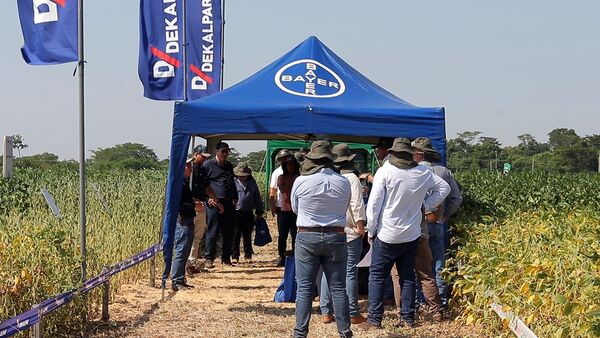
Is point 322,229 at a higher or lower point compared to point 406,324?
higher

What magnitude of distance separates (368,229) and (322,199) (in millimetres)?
963

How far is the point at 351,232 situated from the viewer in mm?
7988

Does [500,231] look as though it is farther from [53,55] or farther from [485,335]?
[53,55]

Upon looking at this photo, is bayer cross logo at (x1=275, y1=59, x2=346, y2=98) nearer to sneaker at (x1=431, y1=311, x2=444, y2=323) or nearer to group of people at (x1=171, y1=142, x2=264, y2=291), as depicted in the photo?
group of people at (x1=171, y1=142, x2=264, y2=291)

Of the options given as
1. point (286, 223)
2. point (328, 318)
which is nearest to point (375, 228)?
point (328, 318)

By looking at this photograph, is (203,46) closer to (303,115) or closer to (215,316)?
(303,115)

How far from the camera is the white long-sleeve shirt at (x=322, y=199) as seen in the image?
6.89m

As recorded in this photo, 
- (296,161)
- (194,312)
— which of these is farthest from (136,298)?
(296,161)

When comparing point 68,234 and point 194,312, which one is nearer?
point 68,234

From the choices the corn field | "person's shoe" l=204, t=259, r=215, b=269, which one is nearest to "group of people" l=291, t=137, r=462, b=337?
the corn field

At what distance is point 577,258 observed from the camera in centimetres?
524

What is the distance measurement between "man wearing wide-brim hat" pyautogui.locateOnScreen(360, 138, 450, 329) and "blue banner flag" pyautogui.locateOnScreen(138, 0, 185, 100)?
7.61 meters

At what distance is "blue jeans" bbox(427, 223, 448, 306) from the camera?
837cm

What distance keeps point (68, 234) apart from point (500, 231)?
12.3 feet
